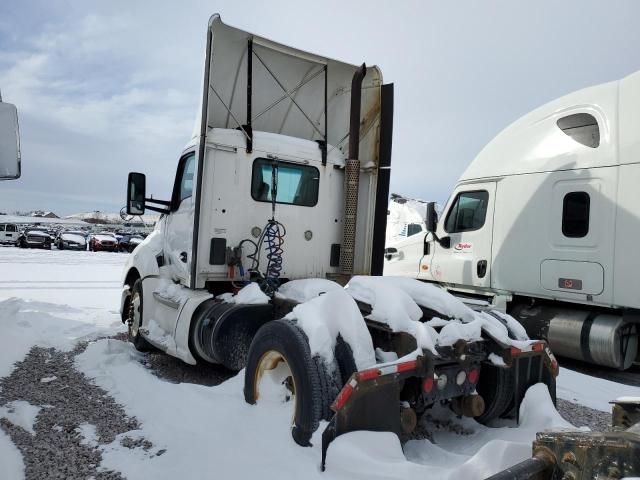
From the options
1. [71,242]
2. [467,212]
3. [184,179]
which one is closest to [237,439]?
[184,179]

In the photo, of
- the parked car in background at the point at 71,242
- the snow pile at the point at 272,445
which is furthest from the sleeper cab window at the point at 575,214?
the parked car in background at the point at 71,242

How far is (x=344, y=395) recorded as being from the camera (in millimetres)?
2480

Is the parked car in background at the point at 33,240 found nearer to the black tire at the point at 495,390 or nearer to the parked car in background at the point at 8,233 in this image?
the parked car in background at the point at 8,233

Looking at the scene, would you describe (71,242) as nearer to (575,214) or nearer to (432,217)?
(432,217)

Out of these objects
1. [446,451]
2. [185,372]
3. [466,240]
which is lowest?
[185,372]

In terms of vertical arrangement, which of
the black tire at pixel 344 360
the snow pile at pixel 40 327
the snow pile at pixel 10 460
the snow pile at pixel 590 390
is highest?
the black tire at pixel 344 360

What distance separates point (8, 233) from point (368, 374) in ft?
106

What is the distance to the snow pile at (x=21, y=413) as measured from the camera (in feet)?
11.2

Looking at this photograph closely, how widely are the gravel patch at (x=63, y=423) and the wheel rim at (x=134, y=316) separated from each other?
0.93 meters

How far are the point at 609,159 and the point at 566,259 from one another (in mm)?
1356

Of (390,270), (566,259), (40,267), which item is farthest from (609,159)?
(40,267)

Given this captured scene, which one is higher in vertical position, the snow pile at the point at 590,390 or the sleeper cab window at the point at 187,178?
the sleeper cab window at the point at 187,178

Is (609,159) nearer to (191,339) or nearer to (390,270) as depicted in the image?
(390,270)

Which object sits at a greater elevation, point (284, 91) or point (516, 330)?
point (284, 91)
